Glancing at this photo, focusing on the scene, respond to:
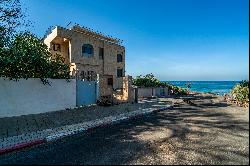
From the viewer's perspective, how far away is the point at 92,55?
34594 millimetres

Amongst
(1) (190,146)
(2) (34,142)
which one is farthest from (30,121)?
(1) (190,146)

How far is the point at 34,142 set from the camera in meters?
10.6

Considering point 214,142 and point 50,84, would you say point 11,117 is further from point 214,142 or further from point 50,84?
point 214,142

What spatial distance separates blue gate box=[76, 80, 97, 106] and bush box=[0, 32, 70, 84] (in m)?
2.45

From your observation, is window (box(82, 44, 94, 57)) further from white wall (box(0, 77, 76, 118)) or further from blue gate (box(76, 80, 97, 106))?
white wall (box(0, 77, 76, 118))

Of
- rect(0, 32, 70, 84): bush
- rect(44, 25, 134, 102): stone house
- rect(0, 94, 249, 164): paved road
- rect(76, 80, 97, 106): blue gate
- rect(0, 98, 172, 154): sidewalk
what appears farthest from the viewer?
rect(44, 25, 134, 102): stone house

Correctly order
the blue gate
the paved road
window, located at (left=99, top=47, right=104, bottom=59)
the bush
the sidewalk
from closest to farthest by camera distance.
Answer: the paved road → the sidewalk → the bush → the blue gate → window, located at (left=99, top=47, right=104, bottom=59)

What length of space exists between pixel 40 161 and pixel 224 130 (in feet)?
27.1

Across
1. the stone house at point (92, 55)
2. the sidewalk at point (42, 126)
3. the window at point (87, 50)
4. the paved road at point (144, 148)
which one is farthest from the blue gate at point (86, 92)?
the window at point (87, 50)

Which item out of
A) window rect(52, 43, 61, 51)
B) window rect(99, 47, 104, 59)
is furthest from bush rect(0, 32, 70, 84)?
window rect(99, 47, 104, 59)

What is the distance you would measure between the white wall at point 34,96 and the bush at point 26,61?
0.49 m

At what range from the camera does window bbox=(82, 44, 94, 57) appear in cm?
3348

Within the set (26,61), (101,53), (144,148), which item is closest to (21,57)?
(26,61)

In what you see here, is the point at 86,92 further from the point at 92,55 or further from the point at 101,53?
the point at 101,53
